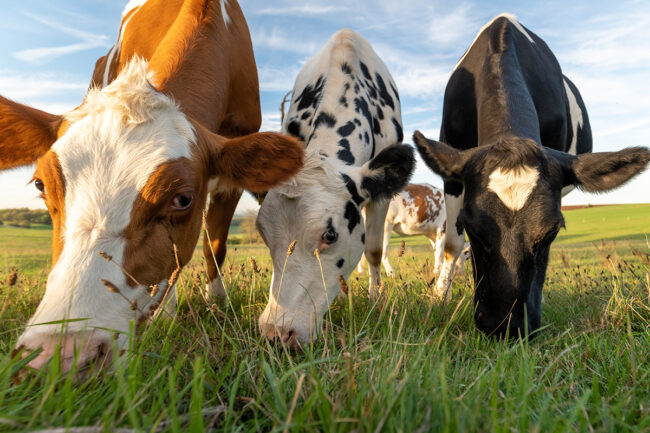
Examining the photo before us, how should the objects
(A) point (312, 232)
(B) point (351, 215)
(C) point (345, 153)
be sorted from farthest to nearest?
(C) point (345, 153) → (B) point (351, 215) → (A) point (312, 232)

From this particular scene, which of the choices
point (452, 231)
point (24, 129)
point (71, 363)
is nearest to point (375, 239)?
point (452, 231)

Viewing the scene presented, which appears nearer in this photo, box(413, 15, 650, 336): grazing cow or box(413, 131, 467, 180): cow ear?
box(413, 15, 650, 336): grazing cow

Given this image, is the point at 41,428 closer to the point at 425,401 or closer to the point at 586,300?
the point at 425,401

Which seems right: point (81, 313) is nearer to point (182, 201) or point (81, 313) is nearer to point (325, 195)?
point (182, 201)

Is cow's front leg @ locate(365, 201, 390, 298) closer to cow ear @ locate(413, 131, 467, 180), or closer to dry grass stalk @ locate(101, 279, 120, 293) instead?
cow ear @ locate(413, 131, 467, 180)

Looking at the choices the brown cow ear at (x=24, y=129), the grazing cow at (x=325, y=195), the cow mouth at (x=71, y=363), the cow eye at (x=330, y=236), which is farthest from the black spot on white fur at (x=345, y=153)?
the cow mouth at (x=71, y=363)

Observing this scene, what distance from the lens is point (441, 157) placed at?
358cm

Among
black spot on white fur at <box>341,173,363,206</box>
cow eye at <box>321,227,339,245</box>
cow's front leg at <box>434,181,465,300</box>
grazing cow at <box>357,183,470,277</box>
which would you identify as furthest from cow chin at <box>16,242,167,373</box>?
grazing cow at <box>357,183,470,277</box>

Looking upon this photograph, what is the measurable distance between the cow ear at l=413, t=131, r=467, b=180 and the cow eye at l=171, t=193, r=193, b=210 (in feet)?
7.03

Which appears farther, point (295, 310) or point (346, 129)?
point (346, 129)

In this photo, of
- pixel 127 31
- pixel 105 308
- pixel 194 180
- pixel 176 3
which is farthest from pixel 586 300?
pixel 127 31

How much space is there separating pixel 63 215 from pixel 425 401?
1839 millimetres

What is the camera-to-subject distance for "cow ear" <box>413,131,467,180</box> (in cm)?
345

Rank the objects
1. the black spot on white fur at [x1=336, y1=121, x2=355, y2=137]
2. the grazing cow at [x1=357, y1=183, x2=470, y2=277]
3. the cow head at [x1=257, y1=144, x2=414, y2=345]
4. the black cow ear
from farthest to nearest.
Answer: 1. the grazing cow at [x1=357, y1=183, x2=470, y2=277]
2. the black spot on white fur at [x1=336, y1=121, x2=355, y2=137]
3. the black cow ear
4. the cow head at [x1=257, y1=144, x2=414, y2=345]
